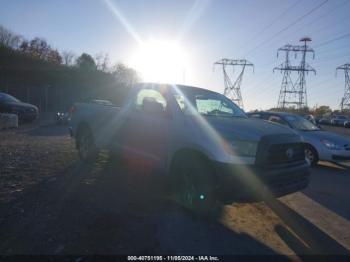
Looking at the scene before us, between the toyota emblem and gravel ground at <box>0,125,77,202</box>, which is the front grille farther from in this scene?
gravel ground at <box>0,125,77,202</box>

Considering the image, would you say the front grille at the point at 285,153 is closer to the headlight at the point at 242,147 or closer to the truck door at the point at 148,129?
the headlight at the point at 242,147

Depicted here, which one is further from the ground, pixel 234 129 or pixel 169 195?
pixel 234 129

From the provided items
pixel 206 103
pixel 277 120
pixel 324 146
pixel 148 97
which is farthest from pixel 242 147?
pixel 277 120

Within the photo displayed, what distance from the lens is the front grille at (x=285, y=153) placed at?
4.58 meters

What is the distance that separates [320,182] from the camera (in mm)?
7754

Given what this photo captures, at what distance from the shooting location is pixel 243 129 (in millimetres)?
4664

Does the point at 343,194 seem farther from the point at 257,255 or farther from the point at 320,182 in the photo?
the point at 257,255

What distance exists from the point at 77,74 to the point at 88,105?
115 ft

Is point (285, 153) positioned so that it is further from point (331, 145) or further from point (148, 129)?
point (331, 145)

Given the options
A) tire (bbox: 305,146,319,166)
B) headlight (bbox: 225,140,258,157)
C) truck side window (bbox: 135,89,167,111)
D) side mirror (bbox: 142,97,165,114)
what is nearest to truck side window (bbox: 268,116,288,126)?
tire (bbox: 305,146,319,166)

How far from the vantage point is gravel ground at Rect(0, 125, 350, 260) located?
3846 millimetres

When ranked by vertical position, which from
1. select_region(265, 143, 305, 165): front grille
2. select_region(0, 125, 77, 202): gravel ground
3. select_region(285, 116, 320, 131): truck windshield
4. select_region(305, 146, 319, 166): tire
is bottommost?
select_region(0, 125, 77, 202): gravel ground

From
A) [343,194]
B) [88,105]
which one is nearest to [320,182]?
[343,194]

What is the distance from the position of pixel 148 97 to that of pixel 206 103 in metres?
1.06
